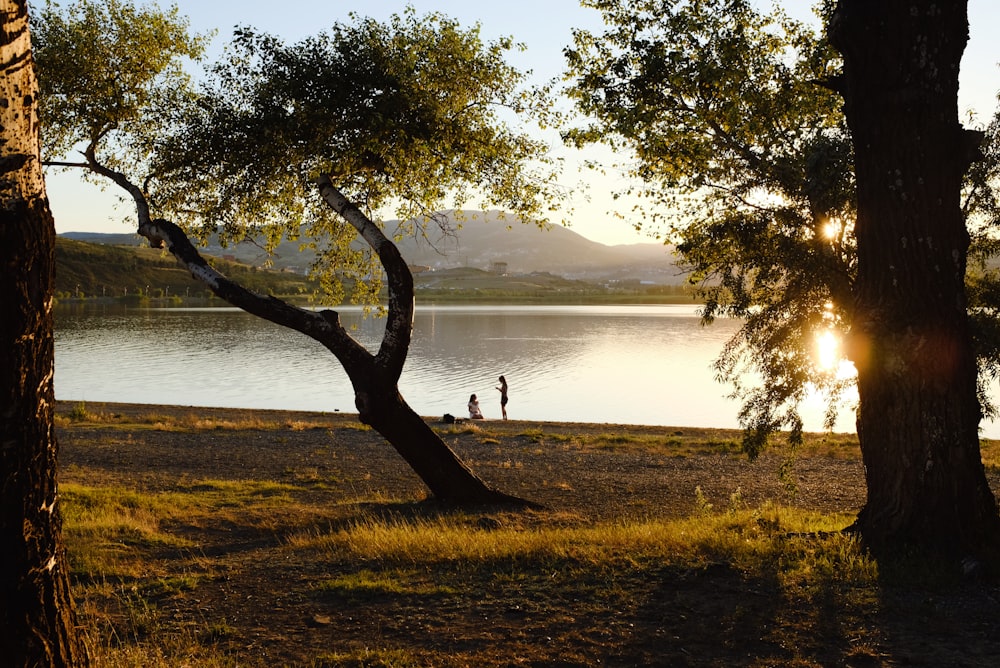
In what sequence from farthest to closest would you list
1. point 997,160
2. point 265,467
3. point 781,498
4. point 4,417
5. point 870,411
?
point 265,467
point 781,498
point 997,160
point 870,411
point 4,417

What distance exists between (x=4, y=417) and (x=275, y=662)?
3.00 m

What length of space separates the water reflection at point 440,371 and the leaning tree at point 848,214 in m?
27.2

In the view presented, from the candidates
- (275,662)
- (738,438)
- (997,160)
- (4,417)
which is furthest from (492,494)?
(738,438)

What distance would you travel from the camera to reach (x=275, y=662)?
19.2ft

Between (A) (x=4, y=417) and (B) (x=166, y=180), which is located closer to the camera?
(A) (x=4, y=417)

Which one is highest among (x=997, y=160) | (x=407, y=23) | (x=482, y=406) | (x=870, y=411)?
(x=407, y=23)

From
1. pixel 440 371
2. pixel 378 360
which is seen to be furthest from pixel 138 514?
pixel 440 371

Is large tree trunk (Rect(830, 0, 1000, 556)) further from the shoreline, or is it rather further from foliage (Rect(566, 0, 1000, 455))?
the shoreline

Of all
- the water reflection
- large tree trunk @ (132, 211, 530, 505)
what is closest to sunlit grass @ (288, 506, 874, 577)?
large tree trunk @ (132, 211, 530, 505)

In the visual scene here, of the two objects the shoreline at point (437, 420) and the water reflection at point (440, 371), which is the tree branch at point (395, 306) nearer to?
the shoreline at point (437, 420)

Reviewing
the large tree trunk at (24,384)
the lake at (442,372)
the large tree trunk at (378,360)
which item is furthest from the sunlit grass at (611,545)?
the lake at (442,372)

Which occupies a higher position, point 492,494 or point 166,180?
point 166,180

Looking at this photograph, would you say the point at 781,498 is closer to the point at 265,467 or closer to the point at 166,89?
the point at 265,467

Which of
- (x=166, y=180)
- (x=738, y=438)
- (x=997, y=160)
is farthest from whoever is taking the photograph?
(x=738, y=438)
